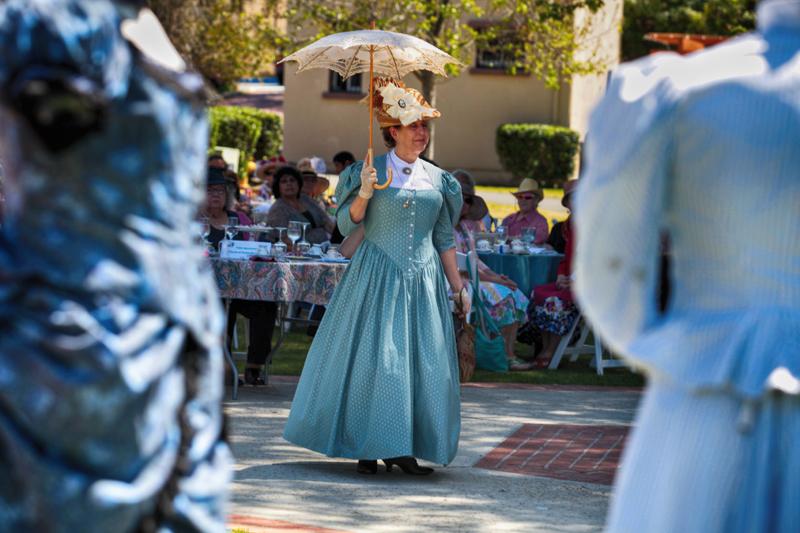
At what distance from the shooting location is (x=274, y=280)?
31.3 feet

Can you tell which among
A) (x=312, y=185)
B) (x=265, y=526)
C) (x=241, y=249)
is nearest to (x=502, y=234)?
(x=312, y=185)

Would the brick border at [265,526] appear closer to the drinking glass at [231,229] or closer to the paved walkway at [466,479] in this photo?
the paved walkway at [466,479]

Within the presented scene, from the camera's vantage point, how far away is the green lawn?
36.8 ft

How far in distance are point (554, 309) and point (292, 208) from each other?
254 cm

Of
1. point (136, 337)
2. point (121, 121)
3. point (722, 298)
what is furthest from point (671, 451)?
point (121, 121)

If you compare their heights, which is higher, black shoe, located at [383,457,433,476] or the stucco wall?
the stucco wall

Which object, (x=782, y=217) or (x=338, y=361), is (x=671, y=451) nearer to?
(x=782, y=217)

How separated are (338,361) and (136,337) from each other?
4725 mm

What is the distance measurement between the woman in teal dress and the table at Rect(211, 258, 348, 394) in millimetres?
2217

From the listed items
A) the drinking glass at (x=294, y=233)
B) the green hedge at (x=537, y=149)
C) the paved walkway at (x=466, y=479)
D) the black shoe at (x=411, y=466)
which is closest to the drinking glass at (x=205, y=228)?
the drinking glass at (x=294, y=233)

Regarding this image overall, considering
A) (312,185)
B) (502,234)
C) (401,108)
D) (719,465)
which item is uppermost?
(401,108)

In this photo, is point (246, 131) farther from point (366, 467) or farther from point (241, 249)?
point (366, 467)

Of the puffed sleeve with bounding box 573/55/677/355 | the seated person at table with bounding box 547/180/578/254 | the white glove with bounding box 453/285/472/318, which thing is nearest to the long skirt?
the puffed sleeve with bounding box 573/55/677/355

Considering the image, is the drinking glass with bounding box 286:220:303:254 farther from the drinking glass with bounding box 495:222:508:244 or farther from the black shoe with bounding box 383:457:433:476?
the black shoe with bounding box 383:457:433:476
